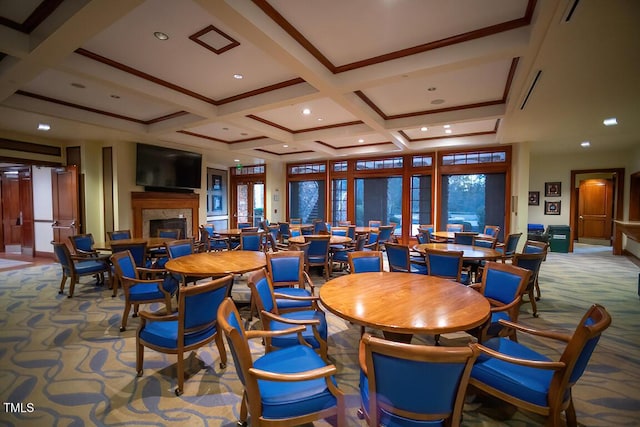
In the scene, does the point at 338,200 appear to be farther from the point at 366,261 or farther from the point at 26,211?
the point at 26,211

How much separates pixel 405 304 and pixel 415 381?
2.85 ft

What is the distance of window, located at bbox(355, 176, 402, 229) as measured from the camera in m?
9.10

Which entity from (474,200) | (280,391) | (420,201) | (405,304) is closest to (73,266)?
(280,391)

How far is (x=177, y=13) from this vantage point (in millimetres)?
2500

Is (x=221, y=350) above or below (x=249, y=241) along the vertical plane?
below

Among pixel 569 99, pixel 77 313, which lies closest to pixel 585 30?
pixel 569 99

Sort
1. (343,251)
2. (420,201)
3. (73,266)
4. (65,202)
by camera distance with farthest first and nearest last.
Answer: (420,201) → (65,202) → (343,251) → (73,266)

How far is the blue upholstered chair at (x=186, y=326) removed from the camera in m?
2.06

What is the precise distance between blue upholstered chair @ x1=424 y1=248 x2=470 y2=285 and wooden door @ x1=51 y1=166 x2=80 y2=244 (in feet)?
25.4

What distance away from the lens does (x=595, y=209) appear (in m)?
10.5

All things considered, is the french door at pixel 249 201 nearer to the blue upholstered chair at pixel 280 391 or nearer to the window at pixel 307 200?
the window at pixel 307 200

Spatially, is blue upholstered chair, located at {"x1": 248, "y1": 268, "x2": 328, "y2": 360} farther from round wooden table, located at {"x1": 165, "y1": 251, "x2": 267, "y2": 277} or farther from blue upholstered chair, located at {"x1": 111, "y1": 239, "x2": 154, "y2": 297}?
blue upholstered chair, located at {"x1": 111, "y1": 239, "x2": 154, "y2": 297}

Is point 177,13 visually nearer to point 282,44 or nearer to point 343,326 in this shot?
point 282,44

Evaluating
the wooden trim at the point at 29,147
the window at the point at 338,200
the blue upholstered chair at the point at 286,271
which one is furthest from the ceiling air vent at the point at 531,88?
the wooden trim at the point at 29,147
